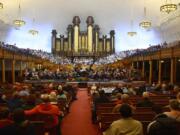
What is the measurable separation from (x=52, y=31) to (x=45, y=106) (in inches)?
1456

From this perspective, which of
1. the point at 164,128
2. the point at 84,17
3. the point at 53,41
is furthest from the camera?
the point at 84,17

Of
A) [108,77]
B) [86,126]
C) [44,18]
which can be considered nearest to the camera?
[86,126]

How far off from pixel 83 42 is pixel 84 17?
12.1ft

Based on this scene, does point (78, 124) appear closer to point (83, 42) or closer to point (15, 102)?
point (15, 102)

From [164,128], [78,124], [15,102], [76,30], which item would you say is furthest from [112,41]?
[164,128]

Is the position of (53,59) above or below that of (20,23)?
below

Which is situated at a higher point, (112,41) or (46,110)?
(112,41)

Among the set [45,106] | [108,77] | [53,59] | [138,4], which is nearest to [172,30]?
[108,77]

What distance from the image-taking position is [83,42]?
146ft

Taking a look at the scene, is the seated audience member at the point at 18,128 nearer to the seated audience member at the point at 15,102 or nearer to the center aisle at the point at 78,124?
the seated audience member at the point at 15,102

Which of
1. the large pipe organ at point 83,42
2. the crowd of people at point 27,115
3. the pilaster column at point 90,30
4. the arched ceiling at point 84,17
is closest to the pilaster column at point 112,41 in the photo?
the large pipe organ at point 83,42

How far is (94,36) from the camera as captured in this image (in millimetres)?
44312

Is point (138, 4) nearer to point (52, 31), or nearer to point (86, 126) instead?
point (52, 31)

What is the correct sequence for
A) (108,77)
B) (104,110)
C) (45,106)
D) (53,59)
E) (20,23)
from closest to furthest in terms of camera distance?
(45,106), (104,110), (108,77), (20,23), (53,59)
